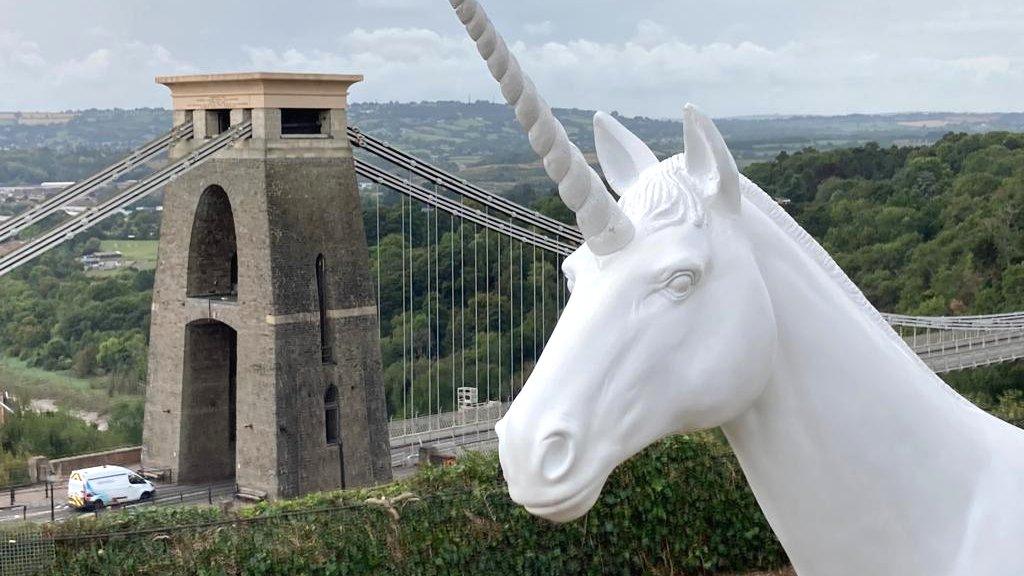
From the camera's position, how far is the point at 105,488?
15727mm

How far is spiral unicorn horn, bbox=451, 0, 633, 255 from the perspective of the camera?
1622mm

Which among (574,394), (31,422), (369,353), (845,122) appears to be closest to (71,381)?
(31,422)

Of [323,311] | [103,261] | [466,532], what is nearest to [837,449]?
[466,532]

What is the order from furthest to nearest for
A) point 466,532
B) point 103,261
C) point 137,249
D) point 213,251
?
point 137,249
point 103,261
point 213,251
point 466,532

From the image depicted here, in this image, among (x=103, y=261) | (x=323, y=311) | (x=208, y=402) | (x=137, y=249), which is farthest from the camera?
(x=137, y=249)

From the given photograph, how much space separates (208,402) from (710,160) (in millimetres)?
17242

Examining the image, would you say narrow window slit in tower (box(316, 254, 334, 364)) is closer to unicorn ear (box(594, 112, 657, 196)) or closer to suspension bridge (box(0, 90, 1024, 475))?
suspension bridge (box(0, 90, 1024, 475))

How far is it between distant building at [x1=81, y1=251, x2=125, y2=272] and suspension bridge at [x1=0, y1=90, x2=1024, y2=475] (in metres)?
12.2

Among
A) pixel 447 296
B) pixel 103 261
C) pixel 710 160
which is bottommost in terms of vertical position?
pixel 103 261

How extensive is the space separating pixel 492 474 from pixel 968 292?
26.9 metres

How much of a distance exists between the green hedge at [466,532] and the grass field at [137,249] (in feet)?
128

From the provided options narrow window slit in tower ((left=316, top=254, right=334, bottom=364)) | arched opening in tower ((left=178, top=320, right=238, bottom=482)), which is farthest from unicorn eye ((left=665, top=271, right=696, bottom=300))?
arched opening in tower ((left=178, top=320, right=238, bottom=482))

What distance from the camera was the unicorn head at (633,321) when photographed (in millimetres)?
1660

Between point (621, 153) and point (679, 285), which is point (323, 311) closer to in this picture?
point (621, 153)
